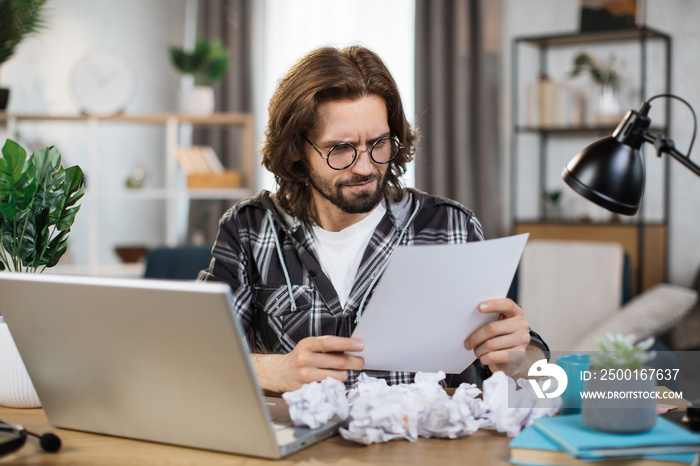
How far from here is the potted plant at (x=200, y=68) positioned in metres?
3.97

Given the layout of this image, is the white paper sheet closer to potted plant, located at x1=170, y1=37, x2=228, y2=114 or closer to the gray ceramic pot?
the gray ceramic pot

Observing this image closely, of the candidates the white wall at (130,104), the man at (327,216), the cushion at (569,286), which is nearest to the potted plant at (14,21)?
the white wall at (130,104)

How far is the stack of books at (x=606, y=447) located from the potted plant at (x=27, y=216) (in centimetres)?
75

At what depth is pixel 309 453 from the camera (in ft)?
3.02

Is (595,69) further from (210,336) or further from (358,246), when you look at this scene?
(210,336)

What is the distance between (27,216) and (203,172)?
2871 mm

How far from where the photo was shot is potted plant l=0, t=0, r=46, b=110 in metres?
3.21

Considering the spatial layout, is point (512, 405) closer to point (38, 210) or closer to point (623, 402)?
point (623, 402)

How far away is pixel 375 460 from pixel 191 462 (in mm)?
215

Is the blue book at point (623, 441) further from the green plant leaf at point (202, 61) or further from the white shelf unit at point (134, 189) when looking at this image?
the green plant leaf at point (202, 61)

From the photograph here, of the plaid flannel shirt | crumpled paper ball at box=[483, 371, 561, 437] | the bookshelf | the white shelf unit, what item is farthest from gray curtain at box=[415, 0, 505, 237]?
crumpled paper ball at box=[483, 371, 561, 437]

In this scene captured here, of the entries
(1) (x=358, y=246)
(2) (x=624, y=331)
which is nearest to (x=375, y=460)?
(1) (x=358, y=246)

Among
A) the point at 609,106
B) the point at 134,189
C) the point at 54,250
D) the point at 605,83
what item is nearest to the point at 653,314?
the point at 609,106

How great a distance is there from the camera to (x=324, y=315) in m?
1.55
